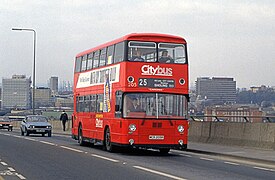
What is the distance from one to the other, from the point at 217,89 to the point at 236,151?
23.9 meters

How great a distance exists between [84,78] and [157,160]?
9.18m

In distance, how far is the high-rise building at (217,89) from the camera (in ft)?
149

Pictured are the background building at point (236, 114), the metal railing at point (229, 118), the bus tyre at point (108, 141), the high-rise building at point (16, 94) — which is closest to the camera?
the metal railing at point (229, 118)

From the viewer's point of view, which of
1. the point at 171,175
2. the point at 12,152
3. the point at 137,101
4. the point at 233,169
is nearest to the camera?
the point at 171,175

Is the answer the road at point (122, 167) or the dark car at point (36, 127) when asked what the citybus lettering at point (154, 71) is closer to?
the road at point (122, 167)

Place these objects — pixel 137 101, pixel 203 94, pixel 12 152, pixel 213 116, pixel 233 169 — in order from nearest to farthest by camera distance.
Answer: pixel 233 169 < pixel 137 101 < pixel 12 152 < pixel 213 116 < pixel 203 94

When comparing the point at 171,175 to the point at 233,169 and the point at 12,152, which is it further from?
the point at 12,152

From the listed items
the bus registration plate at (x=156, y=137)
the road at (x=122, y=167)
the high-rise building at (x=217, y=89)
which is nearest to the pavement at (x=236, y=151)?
the road at (x=122, y=167)

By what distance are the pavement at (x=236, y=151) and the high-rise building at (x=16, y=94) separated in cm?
11333

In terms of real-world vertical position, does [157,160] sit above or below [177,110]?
below

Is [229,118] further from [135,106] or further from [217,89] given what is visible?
[217,89]

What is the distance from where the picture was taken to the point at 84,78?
3009 cm

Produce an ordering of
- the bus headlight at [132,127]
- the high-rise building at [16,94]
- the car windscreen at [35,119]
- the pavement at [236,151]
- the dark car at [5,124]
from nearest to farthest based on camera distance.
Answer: the pavement at [236,151] < the bus headlight at [132,127] < the car windscreen at [35,119] < the dark car at [5,124] < the high-rise building at [16,94]

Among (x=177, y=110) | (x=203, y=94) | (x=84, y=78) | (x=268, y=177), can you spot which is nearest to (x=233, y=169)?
(x=268, y=177)
